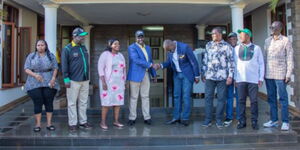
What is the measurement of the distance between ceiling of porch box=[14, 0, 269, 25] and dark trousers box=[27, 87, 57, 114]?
7.60ft

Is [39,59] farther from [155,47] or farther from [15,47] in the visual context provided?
[155,47]

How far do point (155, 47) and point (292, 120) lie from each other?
6271 mm

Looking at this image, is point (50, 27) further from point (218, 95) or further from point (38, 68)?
point (218, 95)

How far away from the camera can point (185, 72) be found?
4.57 m

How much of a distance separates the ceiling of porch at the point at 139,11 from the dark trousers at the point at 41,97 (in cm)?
231

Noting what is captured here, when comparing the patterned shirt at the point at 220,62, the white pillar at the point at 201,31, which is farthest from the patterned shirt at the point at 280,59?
the white pillar at the point at 201,31

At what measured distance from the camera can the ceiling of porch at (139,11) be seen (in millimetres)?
6390

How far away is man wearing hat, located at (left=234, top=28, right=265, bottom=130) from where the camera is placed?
4.18 meters

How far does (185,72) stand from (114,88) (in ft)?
3.94

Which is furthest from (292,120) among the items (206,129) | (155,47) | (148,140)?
(155,47)

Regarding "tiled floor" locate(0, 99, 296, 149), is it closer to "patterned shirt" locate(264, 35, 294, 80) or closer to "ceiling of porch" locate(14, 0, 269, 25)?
"patterned shirt" locate(264, 35, 294, 80)

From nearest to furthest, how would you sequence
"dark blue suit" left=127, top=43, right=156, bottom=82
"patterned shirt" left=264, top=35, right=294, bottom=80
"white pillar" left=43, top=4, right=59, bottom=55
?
"patterned shirt" left=264, top=35, right=294, bottom=80 < "dark blue suit" left=127, top=43, right=156, bottom=82 < "white pillar" left=43, top=4, right=59, bottom=55

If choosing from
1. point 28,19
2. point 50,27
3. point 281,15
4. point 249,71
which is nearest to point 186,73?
point 249,71

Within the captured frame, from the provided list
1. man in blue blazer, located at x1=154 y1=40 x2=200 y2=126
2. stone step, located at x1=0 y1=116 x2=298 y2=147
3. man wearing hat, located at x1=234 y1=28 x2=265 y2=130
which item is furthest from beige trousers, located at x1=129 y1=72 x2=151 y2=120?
man wearing hat, located at x1=234 y1=28 x2=265 y2=130
